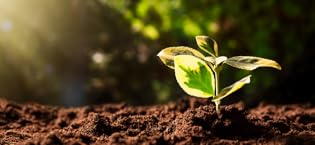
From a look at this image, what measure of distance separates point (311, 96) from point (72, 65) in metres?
2.88

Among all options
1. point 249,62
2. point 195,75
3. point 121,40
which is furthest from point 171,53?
point 121,40

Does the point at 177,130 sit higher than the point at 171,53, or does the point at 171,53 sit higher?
the point at 171,53

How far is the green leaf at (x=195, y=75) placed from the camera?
167 cm

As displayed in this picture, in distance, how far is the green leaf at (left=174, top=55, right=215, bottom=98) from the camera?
5.47 feet

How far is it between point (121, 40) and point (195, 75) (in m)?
3.67

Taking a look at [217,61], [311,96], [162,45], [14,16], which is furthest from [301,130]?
[14,16]

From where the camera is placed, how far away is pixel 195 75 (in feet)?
5.55

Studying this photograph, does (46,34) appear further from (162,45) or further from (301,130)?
(301,130)

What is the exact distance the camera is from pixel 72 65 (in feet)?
17.5

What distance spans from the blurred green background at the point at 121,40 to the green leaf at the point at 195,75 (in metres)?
3.06

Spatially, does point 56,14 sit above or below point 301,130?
above

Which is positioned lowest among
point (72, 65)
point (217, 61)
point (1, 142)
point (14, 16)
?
point (1, 142)

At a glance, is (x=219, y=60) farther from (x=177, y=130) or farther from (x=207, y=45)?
(x=177, y=130)

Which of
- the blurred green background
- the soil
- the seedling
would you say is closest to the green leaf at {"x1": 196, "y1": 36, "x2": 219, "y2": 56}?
the seedling
